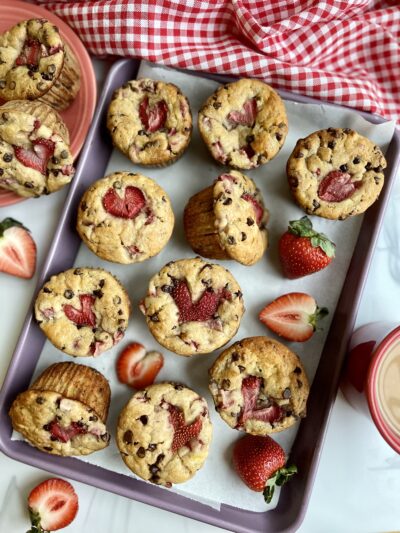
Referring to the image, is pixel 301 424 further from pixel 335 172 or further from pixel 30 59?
pixel 30 59

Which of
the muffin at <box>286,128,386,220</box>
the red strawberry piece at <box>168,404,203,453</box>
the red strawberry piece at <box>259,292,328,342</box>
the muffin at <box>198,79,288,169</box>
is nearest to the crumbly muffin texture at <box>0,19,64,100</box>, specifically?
the muffin at <box>198,79,288,169</box>

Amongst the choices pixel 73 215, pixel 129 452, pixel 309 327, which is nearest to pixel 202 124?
pixel 73 215

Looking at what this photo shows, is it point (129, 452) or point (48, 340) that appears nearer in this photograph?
point (129, 452)

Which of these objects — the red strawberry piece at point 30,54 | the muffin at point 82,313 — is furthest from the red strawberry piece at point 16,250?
the red strawberry piece at point 30,54

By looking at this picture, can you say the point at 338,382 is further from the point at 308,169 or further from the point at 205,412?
the point at 308,169

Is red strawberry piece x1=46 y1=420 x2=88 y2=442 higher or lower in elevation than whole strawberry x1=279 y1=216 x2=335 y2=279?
lower

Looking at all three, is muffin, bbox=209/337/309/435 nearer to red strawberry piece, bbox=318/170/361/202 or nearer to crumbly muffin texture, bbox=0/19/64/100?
red strawberry piece, bbox=318/170/361/202

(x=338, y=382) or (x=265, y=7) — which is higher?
(x=265, y=7)

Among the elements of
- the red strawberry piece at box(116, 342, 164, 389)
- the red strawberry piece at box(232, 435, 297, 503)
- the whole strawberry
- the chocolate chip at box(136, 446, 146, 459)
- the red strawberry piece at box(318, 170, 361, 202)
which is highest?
the red strawberry piece at box(318, 170, 361, 202)
